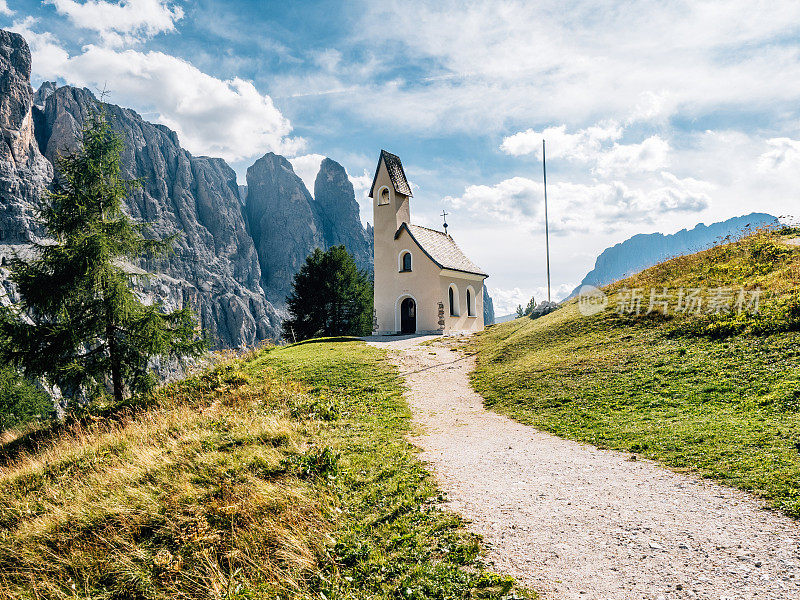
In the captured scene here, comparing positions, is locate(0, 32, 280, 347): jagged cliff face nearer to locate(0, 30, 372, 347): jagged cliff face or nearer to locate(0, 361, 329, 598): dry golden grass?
locate(0, 30, 372, 347): jagged cliff face

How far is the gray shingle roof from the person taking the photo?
2977 centimetres

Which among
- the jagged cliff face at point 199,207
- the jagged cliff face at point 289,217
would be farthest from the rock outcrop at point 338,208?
the jagged cliff face at point 199,207

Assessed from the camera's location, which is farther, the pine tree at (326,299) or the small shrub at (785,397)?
the pine tree at (326,299)

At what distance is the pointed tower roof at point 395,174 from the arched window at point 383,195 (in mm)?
636

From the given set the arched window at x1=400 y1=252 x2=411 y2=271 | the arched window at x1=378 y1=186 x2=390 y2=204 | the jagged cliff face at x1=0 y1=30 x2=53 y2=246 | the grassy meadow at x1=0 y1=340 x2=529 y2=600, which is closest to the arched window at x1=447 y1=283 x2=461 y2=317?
the arched window at x1=400 y1=252 x2=411 y2=271

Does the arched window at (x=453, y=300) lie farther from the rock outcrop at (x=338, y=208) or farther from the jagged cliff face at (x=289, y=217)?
the rock outcrop at (x=338, y=208)

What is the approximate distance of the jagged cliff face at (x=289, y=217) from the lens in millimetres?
123062

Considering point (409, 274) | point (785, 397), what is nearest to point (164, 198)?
point (409, 274)

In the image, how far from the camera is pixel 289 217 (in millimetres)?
124500

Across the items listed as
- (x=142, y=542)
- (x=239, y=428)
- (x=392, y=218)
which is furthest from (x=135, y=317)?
(x=392, y=218)

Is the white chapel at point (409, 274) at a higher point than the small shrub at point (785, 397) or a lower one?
higher

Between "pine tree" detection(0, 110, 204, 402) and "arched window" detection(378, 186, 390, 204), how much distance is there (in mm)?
17718

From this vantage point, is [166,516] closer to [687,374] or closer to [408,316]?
[687,374]

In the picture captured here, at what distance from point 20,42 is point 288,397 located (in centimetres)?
9795
